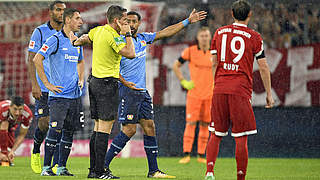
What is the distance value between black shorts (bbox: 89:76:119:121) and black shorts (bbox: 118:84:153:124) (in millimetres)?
797

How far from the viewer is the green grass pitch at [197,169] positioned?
26.8 feet

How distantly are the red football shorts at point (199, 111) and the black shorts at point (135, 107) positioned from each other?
381 cm

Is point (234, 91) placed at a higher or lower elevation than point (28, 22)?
lower

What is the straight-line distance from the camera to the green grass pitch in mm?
8164

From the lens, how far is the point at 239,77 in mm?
6426

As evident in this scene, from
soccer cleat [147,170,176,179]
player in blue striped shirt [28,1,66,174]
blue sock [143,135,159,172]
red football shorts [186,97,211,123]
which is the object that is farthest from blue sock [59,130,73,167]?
red football shorts [186,97,211,123]

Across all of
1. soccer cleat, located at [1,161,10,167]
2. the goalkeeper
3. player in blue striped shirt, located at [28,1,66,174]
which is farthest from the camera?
the goalkeeper

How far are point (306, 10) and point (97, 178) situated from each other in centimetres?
713

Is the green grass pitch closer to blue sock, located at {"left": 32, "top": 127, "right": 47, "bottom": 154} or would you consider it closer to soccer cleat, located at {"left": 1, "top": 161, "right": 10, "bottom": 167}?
soccer cleat, located at {"left": 1, "top": 161, "right": 10, "bottom": 167}

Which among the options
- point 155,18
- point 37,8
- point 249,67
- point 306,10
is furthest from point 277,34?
point 249,67

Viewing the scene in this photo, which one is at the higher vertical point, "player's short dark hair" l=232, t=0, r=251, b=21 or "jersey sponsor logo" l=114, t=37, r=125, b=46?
"player's short dark hair" l=232, t=0, r=251, b=21

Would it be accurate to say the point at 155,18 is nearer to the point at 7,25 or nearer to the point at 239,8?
the point at 7,25

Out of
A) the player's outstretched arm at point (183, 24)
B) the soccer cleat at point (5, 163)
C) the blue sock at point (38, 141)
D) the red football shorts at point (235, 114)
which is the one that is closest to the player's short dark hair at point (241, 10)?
the red football shorts at point (235, 114)

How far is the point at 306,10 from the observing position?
12.7 m
